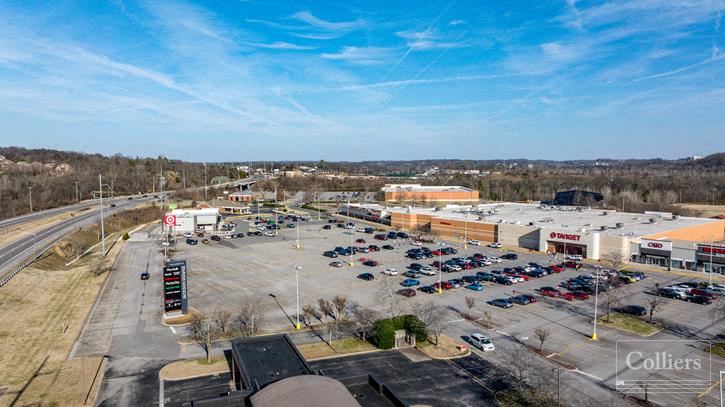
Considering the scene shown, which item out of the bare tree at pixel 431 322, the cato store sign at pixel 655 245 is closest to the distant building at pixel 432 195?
the cato store sign at pixel 655 245

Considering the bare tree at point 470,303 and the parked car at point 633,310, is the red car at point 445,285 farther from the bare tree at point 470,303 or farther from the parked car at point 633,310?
the parked car at point 633,310

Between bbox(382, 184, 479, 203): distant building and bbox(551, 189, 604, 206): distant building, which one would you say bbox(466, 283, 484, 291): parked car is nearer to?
bbox(551, 189, 604, 206): distant building

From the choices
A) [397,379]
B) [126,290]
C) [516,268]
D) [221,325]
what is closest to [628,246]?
[516,268]

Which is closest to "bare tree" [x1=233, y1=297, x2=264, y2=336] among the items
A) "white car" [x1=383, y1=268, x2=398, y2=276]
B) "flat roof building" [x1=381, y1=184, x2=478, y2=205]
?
"white car" [x1=383, y1=268, x2=398, y2=276]

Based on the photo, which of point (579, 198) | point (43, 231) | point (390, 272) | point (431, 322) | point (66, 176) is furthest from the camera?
point (66, 176)

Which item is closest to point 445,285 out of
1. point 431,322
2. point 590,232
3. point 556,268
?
point 431,322

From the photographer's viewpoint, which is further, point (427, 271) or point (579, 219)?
point (579, 219)

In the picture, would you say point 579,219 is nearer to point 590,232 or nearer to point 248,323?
point 590,232
